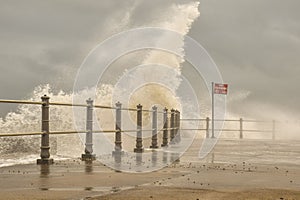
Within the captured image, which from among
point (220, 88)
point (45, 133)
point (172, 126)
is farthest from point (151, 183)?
point (220, 88)

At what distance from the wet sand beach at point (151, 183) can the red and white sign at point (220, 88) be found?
1969cm

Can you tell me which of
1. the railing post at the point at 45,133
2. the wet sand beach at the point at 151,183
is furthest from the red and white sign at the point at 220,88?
the railing post at the point at 45,133

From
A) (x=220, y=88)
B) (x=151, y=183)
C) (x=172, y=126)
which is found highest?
(x=220, y=88)

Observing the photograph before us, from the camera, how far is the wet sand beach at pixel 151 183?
588 centimetres

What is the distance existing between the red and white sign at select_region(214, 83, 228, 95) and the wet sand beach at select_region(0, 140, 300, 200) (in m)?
19.7

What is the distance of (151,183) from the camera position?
712cm

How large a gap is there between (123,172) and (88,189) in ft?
8.23

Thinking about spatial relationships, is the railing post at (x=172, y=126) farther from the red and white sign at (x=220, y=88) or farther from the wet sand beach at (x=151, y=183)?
the wet sand beach at (x=151, y=183)

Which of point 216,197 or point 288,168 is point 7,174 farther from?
point 288,168

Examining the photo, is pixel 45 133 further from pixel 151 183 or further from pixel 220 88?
pixel 220 88

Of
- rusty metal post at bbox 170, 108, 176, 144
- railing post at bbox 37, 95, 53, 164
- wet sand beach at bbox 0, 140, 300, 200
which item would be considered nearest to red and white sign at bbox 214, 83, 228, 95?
rusty metal post at bbox 170, 108, 176, 144

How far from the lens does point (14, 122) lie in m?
44.1

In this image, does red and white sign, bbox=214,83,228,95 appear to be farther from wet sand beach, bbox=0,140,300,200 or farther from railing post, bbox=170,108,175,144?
wet sand beach, bbox=0,140,300,200

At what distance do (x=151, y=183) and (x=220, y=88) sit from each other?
23.3m
